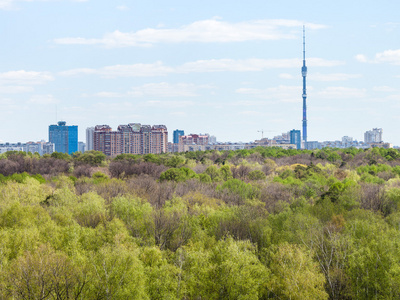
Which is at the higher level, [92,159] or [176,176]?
[92,159]

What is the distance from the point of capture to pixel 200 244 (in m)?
39.2

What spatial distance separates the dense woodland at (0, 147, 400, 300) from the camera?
3116 centimetres

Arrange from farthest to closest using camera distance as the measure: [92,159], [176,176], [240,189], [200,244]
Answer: [92,159] < [176,176] < [240,189] < [200,244]

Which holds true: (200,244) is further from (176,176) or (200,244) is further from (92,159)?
(92,159)

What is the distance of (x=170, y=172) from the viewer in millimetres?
81250

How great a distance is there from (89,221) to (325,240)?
66.6ft

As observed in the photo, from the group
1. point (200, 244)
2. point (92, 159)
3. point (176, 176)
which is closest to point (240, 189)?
point (176, 176)

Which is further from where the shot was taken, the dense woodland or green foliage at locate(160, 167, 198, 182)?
green foliage at locate(160, 167, 198, 182)

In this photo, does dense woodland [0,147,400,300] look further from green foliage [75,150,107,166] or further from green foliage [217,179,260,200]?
green foliage [75,150,107,166]

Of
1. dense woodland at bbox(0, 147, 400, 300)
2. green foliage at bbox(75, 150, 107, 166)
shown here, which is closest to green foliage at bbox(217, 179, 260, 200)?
dense woodland at bbox(0, 147, 400, 300)

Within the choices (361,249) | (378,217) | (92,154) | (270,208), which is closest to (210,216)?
(270,208)

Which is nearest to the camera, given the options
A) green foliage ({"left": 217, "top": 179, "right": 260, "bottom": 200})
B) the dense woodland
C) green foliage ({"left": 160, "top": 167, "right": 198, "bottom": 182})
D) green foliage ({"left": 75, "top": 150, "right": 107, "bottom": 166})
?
the dense woodland

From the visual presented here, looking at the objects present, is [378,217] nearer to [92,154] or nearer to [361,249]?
[361,249]

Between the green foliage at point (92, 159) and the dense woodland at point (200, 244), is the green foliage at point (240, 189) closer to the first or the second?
the dense woodland at point (200, 244)
